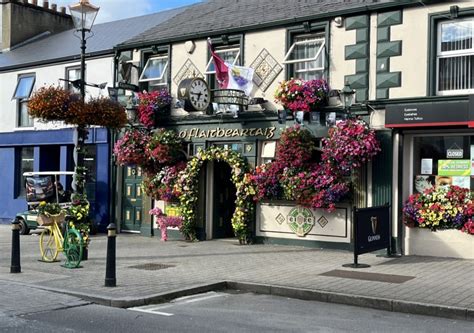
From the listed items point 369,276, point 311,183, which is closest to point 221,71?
point 311,183

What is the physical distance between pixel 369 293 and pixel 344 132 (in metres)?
4.75

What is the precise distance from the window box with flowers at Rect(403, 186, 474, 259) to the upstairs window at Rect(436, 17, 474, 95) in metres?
2.15

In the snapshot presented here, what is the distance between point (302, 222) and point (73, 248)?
5601mm

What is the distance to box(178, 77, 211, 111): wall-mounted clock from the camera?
14586mm

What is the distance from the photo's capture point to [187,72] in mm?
16219

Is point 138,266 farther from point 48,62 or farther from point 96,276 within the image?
point 48,62

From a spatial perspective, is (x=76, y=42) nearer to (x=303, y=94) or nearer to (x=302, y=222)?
(x=303, y=94)

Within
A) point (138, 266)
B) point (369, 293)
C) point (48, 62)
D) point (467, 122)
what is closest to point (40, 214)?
point (138, 266)

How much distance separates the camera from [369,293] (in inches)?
340

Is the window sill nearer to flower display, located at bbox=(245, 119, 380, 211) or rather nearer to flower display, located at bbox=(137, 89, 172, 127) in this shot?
flower display, located at bbox=(137, 89, 172, 127)

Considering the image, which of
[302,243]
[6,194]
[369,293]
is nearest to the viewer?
[369,293]

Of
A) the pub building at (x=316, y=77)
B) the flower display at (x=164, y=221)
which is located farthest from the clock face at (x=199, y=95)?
the flower display at (x=164, y=221)

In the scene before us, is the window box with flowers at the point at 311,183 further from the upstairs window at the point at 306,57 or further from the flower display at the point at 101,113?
the flower display at the point at 101,113

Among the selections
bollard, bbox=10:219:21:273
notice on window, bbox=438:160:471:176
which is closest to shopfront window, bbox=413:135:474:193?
notice on window, bbox=438:160:471:176
